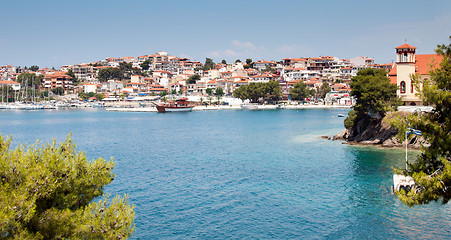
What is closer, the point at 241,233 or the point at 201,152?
the point at 241,233

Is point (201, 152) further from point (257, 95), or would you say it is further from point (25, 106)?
point (25, 106)

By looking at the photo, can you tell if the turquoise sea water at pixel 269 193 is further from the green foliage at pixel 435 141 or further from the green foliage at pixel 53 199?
the green foliage at pixel 53 199

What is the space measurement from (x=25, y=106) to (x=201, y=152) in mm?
108009

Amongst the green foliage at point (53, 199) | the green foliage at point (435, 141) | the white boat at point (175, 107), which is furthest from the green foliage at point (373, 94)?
the white boat at point (175, 107)

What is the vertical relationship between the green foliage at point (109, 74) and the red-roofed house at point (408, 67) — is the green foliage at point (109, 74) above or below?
above

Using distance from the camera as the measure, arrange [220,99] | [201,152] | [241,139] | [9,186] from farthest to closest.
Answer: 1. [220,99]
2. [241,139]
3. [201,152]
4. [9,186]

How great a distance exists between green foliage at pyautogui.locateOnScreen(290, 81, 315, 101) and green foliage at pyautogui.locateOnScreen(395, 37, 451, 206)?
111892mm

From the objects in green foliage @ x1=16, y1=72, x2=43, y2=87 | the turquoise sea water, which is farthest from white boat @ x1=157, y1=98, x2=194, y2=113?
the turquoise sea water

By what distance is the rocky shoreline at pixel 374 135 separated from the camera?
37.0 metres

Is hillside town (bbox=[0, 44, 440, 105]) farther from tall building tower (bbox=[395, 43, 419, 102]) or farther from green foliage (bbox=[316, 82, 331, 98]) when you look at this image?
tall building tower (bbox=[395, 43, 419, 102])

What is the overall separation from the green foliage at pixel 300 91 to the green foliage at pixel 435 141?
112 metres

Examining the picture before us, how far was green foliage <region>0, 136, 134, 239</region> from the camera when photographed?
26.2 feet

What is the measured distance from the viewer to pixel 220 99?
133250 mm

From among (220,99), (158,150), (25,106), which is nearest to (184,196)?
(158,150)
